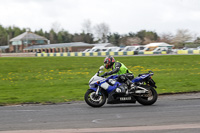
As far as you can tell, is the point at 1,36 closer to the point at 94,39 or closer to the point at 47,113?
the point at 94,39

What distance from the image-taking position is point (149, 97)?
10.6 m

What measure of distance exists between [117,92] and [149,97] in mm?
1013

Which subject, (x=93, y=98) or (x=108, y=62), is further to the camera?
(x=108, y=62)

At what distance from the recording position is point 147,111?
9336 mm

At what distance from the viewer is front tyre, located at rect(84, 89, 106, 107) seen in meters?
10.5

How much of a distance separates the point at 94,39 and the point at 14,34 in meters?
57.2

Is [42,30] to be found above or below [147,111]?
above

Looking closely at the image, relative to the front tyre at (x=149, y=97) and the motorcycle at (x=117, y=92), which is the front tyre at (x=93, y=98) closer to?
the motorcycle at (x=117, y=92)

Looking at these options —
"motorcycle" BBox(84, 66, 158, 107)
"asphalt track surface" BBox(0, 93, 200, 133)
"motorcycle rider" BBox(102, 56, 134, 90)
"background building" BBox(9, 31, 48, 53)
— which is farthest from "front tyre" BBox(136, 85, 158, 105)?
"background building" BBox(9, 31, 48, 53)

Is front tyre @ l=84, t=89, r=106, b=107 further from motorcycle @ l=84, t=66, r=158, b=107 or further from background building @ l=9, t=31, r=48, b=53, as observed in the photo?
Answer: background building @ l=9, t=31, r=48, b=53

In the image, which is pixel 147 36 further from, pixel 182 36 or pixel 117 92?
pixel 117 92

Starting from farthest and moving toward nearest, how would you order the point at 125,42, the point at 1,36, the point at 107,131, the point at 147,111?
1. the point at 1,36
2. the point at 125,42
3. the point at 147,111
4. the point at 107,131

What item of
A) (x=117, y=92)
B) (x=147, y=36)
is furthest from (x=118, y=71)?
(x=147, y=36)

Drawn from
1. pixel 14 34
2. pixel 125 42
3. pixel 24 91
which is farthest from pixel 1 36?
pixel 24 91
